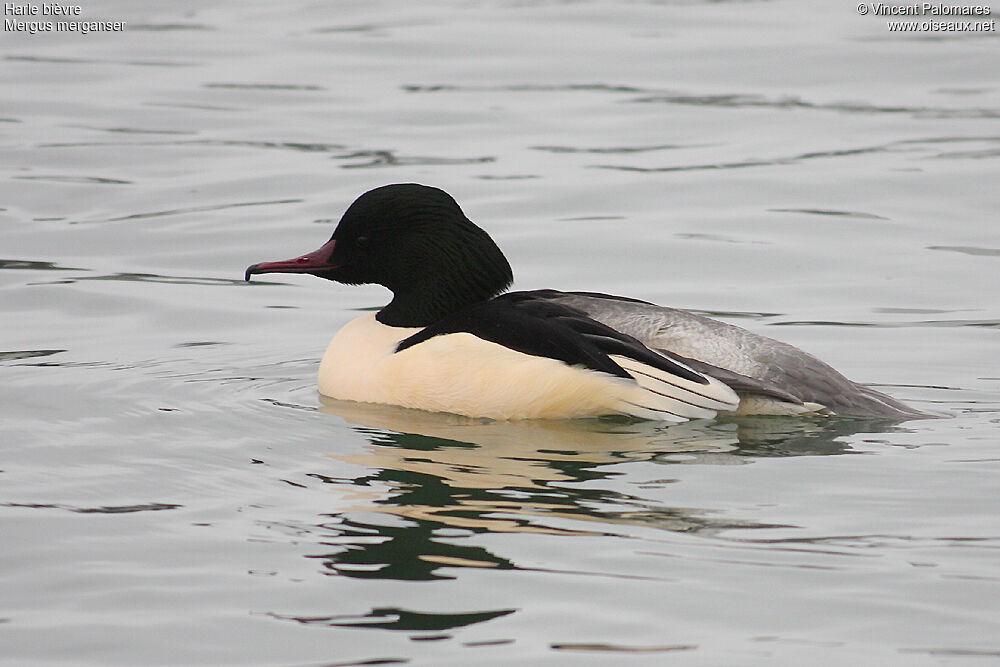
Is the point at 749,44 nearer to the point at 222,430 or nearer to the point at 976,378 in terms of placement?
the point at 976,378

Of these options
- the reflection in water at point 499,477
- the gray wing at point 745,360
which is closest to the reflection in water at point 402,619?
the reflection in water at point 499,477

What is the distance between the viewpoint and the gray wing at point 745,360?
758 centimetres

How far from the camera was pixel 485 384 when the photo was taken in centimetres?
766

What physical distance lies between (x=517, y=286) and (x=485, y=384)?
3572 mm

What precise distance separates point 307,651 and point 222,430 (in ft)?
9.13

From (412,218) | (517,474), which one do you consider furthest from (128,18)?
(517,474)

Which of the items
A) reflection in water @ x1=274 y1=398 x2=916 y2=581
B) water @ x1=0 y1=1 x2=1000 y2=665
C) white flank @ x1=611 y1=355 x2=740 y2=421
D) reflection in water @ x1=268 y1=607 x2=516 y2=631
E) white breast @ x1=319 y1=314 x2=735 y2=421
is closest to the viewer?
reflection in water @ x1=268 y1=607 x2=516 y2=631

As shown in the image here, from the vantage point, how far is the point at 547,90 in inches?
683

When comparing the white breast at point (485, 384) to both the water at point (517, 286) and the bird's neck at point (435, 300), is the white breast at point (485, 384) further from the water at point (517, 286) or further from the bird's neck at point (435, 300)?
the bird's neck at point (435, 300)

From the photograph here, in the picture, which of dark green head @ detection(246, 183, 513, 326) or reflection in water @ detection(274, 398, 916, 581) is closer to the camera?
reflection in water @ detection(274, 398, 916, 581)

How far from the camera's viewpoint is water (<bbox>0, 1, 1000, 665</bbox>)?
5270 millimetres

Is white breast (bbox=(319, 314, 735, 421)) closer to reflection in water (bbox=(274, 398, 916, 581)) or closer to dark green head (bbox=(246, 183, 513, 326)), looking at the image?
reflection in water (bbox=(274, 398, 916, 581))

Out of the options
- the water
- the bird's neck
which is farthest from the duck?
the water

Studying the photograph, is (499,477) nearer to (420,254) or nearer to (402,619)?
(402,619)
